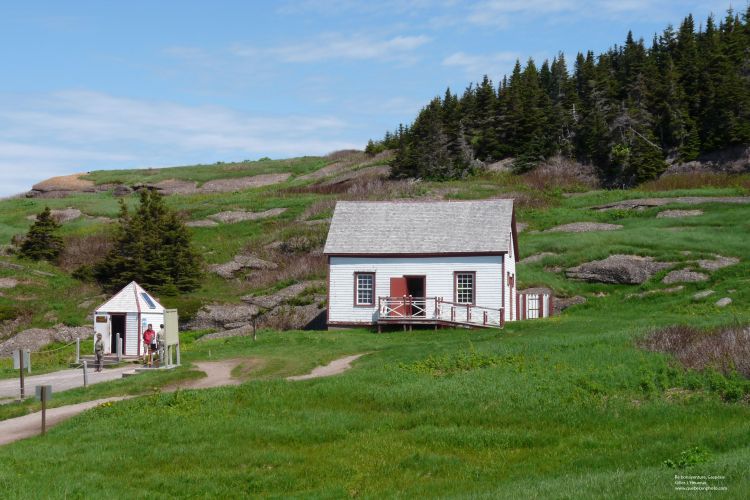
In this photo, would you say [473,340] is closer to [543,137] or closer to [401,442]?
[401,442]

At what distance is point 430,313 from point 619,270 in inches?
464

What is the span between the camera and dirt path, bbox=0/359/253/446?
67.7 ft

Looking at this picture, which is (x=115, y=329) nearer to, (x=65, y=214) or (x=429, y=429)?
(x=429, y=429)

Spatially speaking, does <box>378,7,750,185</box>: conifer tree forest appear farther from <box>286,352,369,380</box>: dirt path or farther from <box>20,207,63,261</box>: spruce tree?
<box>286,352,369,380</box>: dirt path

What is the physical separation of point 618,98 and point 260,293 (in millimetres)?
51158

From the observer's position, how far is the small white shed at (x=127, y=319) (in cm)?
3862

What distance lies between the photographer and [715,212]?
55.5m

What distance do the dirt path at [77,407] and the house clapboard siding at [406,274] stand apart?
11.2 m

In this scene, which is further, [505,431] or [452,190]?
[452,190]

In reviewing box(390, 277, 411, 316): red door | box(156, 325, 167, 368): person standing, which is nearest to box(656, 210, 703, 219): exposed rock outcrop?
box(390, 277, 411, 316): red door

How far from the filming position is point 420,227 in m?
43.1

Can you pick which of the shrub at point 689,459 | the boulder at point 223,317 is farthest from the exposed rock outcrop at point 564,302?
the shrub at point 689,459

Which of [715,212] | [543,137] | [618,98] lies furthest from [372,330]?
[618,98]

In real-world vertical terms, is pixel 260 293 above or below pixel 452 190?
below
